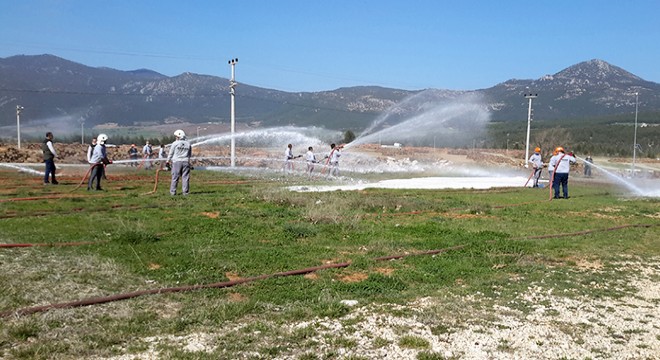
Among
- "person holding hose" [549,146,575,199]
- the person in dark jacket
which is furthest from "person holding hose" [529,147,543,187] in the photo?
the person in dark jacket

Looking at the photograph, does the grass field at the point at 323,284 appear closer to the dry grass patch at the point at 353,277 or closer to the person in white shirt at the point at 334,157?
the dry grass patch at the point at 353,277

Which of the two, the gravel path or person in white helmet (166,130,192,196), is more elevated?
person in white helmet (166,130,192,196)

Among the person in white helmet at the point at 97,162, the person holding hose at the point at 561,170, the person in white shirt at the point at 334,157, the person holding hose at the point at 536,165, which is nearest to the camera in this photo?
the person in white helmet at the point at 97,162

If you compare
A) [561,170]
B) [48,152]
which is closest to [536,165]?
[561,170]

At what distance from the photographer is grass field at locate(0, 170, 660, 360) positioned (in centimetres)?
598

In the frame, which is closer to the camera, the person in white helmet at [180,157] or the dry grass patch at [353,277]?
the dry grass patch at [353,277]

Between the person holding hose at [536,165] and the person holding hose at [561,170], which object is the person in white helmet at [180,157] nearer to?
the person holding hose at [561,170]

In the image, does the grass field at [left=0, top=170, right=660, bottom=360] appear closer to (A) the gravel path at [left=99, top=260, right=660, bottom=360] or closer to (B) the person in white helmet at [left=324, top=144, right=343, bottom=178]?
(A) the gravel path at [left=99, top=260, right=660, bottom=360]

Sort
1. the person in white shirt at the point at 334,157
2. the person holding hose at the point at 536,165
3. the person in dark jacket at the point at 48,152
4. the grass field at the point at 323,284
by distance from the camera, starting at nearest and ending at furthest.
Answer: the grass field at the point at 323,284 → the person in dark jacket at the point at 48,152 → the person holding hose at the point at 536,165 → the person in white shirt at the point at 334,157

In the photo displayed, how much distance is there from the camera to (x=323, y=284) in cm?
823

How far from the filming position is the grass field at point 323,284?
5980 mm

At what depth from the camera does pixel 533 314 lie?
23.9 ft

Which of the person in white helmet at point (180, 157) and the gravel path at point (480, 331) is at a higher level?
the person in white helmet at point (180, 157)

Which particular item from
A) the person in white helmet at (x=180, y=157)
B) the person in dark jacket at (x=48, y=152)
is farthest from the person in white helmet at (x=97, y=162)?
the person in white helmet at (x=180, y=157)
